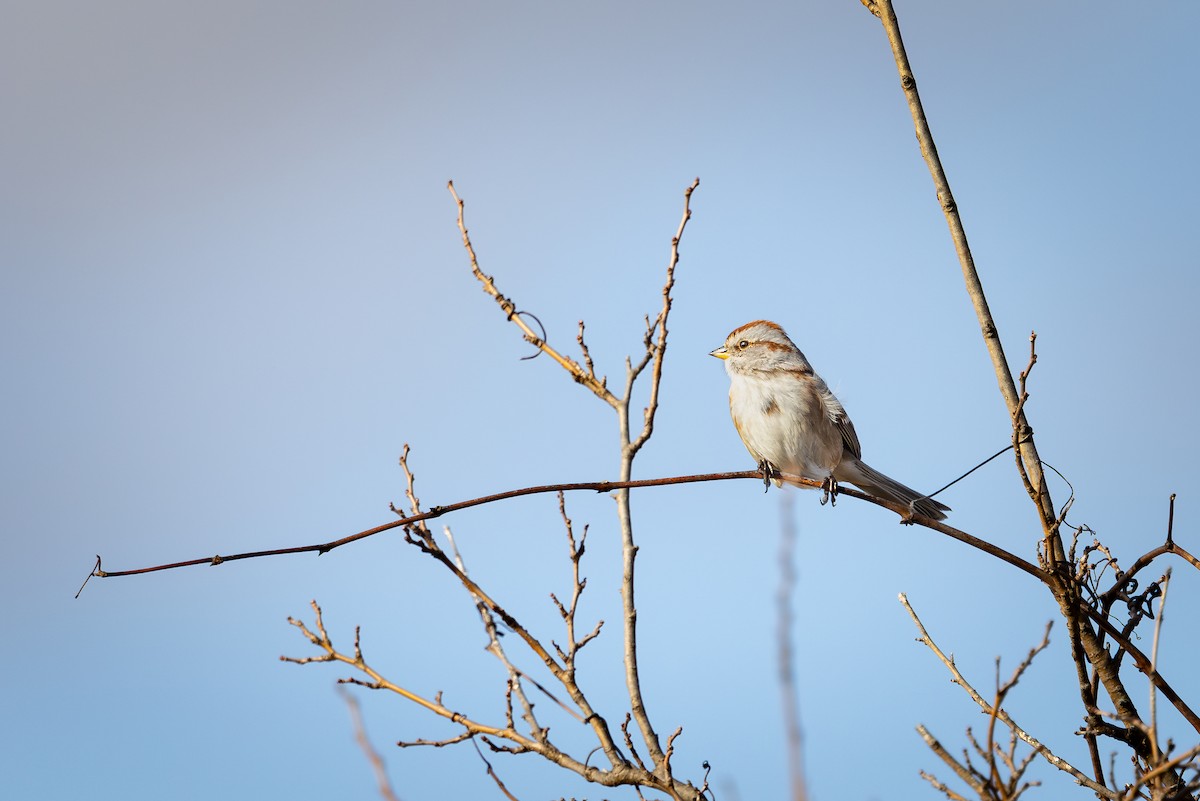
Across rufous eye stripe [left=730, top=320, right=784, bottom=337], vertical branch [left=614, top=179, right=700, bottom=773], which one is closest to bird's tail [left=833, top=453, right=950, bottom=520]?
Result: rufous eye stripe [left=730, top=320, right=784, bottom=337]

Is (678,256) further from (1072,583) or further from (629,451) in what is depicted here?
(1072,583)

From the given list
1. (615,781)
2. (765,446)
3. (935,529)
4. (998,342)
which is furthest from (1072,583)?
(765,446)

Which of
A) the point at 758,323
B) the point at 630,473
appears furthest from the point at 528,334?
the point at 758,323

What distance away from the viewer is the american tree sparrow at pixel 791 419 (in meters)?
5.84

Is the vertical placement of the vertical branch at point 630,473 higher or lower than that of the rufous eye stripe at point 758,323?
lower

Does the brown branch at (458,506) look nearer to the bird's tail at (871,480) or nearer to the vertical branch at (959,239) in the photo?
the vertical branch at (959,239)

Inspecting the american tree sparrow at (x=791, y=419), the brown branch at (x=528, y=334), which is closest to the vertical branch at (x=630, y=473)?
the brown branch at (x=528, y=334)

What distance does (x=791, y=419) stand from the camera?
19.1 feet

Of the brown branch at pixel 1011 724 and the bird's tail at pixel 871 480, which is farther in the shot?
the bird's tail at pixel 871 480

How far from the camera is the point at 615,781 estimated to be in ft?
10.4

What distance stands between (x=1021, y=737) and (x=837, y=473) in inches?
121

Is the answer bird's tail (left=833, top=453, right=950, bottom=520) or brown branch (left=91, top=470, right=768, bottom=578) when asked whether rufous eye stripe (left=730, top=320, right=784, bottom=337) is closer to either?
bird's tail (left=833, top=453, right=950, bottom=520)

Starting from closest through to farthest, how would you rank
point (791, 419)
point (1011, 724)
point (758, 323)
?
point (1011, 724), point (791, 419), point (758, 323)

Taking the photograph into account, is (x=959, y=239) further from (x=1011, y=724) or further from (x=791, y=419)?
(x=791, y=419)
